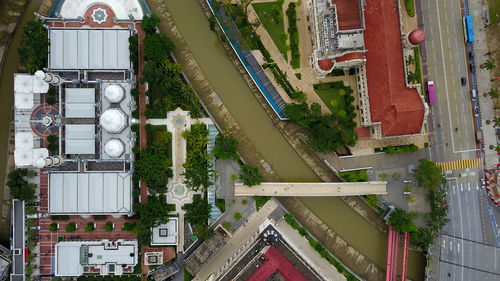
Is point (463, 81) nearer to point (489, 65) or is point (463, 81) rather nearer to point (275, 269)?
point (489, 65)

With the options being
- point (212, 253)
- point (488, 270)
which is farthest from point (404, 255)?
point (212, 253)

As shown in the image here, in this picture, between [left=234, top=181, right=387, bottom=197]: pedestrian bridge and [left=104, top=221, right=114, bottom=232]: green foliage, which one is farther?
[left=234, top=181, right=387, bottom=197]: pedestrian bridge

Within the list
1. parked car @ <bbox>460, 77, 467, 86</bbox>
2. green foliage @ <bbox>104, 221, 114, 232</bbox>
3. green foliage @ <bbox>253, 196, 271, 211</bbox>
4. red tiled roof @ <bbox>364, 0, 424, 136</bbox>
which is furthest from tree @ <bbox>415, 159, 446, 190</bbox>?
green foliage @ <bbox>104, 221, 114, 232</bbox>

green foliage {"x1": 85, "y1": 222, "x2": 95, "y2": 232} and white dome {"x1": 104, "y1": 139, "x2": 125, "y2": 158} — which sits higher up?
white dome {"x1": 104, "y1": 139, "x2": 125, "y2": 158}

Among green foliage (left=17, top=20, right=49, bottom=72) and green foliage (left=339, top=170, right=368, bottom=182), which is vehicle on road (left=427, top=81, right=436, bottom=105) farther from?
green foliage (left=17, top=20, right=49, bottom=72)

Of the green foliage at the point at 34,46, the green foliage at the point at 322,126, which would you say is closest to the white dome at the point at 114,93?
the green foliage at the point at 34,46

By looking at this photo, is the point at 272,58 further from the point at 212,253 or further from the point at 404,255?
the point at 404,255

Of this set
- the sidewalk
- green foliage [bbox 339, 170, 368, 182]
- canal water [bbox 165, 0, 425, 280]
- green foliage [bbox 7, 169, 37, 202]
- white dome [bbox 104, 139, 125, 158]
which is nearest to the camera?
white dome [bbox 104, 139, 125, 158]
